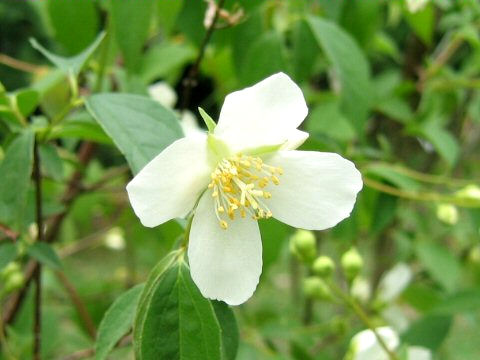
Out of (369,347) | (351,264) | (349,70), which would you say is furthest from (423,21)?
(369,347)

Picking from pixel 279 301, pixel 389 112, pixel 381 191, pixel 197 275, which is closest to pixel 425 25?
pixel 389 112

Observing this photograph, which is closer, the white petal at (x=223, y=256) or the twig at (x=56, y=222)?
the white petal at (x=223, y=256)

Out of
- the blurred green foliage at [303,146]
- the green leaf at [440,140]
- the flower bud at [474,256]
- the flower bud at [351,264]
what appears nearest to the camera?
the blurred green foliage at [303,146]

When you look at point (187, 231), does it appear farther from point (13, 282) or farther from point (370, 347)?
point (13, 282)

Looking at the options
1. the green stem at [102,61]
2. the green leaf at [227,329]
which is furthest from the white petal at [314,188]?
the green stem at [102,61]

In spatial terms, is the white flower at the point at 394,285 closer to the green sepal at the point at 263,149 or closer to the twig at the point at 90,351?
the twig at the point at 90,351

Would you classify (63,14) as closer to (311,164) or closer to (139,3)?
(139,3)
